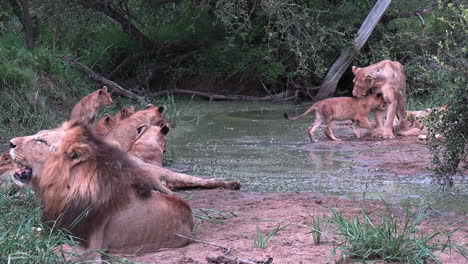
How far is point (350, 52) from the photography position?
632 inches

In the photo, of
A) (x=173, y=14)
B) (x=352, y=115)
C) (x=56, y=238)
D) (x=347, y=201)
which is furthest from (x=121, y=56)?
(x=56, y=238)

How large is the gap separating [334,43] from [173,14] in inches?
188

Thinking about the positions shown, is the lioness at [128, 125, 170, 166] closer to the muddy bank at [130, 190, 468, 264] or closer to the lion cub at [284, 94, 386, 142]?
the muddy bank at [130, 190, 468, 264]

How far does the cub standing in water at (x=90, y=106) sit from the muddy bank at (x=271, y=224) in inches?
175

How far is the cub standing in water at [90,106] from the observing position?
447 inches

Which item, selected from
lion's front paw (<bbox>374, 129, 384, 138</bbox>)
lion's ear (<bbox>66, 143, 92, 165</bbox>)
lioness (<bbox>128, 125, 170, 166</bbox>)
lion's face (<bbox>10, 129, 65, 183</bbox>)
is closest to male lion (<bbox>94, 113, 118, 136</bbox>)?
lioness (<bbox>128, 125, 170, 166</bbox>)

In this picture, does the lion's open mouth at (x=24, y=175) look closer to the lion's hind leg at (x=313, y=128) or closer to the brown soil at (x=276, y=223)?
the brown soil at (x=276, y=223)

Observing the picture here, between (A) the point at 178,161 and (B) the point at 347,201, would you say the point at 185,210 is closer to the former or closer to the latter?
(B) the point at 347,201

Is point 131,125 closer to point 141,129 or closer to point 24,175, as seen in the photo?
point 141,129

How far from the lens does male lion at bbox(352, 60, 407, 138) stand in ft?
37.4

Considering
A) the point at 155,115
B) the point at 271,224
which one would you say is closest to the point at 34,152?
the point at 271,224

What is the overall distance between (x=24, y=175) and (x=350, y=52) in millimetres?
11842

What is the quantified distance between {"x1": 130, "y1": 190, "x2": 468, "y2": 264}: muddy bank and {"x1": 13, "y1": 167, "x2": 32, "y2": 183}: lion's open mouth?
0.93 meters

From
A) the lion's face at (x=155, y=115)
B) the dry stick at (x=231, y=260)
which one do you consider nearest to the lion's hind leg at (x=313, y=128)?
the lion's face at (x=155, y=115)
